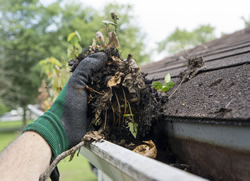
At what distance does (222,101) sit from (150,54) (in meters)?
18.5

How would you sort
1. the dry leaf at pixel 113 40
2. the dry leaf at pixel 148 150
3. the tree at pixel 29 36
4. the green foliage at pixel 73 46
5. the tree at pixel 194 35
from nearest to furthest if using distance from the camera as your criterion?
the dry leaf at pixel 148 150, the dry leaf at pixel 113 40, the green foliage at pixel 73 46, the tree at pixel 29 36, the tree at pixel 194 35

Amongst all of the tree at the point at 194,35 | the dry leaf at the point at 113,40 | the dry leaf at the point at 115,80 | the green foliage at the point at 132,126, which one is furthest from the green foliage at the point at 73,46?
the tree at the point at 194,35

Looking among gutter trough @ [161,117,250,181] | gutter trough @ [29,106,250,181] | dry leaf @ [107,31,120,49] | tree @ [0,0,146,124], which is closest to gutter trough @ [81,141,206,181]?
gutter trough @ [29,106,250,181]

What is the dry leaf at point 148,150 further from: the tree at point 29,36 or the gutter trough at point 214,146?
the tree at point 29,36

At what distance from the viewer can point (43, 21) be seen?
14992mm

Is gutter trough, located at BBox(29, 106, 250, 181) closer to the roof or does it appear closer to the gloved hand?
the roof

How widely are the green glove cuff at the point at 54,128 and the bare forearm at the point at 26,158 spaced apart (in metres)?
0.02

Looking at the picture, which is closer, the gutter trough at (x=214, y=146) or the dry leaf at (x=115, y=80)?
the gutter trough at (x=214, y=146)

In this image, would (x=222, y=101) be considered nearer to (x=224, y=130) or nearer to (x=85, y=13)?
(x=224, y=130)

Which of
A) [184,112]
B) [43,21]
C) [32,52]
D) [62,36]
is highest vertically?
[43,21]

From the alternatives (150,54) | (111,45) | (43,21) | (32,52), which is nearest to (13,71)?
(32,52)

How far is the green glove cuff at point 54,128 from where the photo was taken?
100cm

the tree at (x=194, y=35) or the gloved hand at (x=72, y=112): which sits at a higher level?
the tree at (x=194, y=35)

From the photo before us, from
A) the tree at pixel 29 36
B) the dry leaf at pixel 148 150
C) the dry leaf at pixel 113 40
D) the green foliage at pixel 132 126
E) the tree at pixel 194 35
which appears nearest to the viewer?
the dry leaf at pixel 148 150
